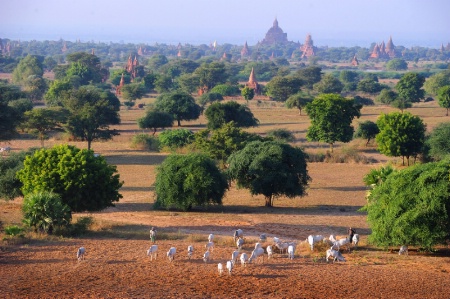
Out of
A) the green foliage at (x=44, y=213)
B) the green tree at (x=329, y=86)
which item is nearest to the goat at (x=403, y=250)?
the green foliage at (x=44, y=213)

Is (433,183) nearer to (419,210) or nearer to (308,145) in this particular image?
(419,210)

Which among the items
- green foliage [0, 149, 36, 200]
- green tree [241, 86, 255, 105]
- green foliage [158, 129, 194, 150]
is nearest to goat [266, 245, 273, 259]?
green foliage [0, 149, 36, 200]

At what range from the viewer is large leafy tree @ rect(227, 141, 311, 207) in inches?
1208

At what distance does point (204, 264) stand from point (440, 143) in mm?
26882

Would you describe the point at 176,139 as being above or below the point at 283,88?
below

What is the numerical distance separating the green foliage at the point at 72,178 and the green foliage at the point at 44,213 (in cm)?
367

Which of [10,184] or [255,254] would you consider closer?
[255,254]

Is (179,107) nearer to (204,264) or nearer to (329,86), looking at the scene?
(329,86)

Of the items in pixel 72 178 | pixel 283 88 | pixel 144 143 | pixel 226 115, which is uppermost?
pixel 283 88

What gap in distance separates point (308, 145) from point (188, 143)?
32.2 ft

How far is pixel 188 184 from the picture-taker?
28.5m

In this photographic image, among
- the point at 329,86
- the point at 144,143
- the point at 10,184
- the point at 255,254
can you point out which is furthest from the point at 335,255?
the point at 329,86

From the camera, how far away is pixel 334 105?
50688 millimetres

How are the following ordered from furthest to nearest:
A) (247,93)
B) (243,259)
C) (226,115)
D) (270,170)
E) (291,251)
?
(247,93) → (226,115) → (270,170) → (291,251) → (243,259)
